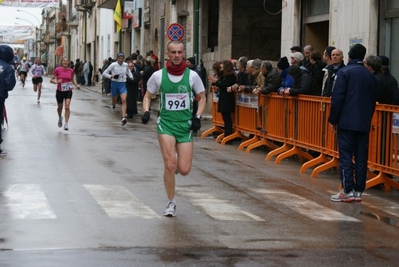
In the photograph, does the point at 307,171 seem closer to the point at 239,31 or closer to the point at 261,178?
the point at 261,178

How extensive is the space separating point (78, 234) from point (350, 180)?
427 cm

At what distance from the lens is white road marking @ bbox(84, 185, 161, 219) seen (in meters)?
9.24

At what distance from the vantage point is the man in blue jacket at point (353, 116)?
1081cm

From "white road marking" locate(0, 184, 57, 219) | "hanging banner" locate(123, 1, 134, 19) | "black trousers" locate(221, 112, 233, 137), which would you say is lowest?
"white road marking" locate(0, 184, 57, 219)

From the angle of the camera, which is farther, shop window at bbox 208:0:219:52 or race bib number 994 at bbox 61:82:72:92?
shop window at bbox 208:0:219:52

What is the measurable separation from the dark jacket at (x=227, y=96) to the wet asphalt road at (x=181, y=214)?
2451 mm

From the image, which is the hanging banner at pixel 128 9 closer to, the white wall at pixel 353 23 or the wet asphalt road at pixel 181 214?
the white wall at pixel 353 23

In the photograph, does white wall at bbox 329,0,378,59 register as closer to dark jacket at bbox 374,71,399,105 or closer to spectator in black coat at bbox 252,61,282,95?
spectator in black coat at bbox 252,61,282,95

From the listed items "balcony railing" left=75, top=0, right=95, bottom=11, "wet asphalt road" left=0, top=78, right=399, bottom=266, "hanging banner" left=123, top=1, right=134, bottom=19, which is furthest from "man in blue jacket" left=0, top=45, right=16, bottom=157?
"balcony railing" left=75, top=0, right=95, bottom=11

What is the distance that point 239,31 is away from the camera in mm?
31609

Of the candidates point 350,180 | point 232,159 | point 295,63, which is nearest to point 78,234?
point 350,180

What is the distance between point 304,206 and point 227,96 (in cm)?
859

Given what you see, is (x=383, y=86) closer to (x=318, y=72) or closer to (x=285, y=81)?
(x=318, y=72)

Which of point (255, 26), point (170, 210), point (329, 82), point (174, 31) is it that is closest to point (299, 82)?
point (329, 82)
